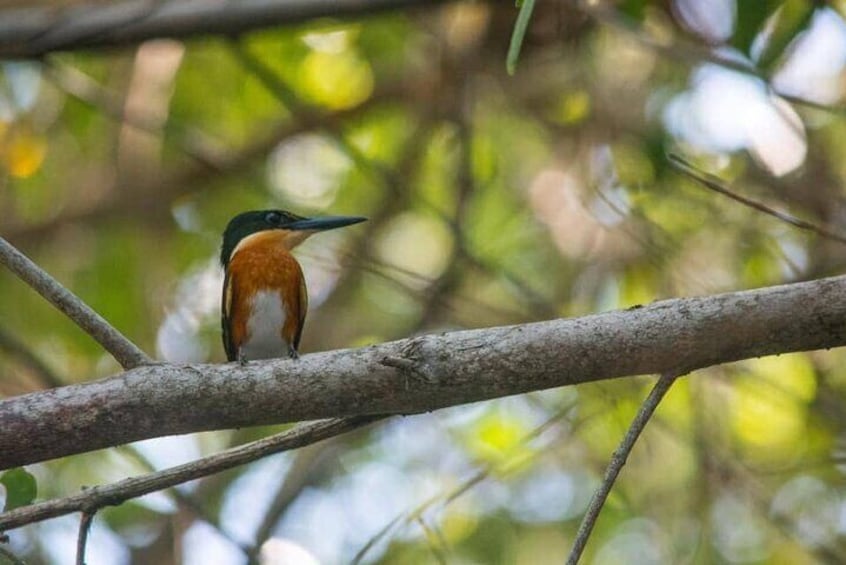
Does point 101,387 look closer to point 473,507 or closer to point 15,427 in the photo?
point 15,427

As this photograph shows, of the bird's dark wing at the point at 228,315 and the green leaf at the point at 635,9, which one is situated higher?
the green leaf at the point at 635,9

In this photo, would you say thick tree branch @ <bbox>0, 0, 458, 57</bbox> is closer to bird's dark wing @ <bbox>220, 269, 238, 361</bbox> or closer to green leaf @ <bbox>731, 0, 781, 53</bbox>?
bird's dark wing @ <bbox>220, 269, 238, 361</bbox>

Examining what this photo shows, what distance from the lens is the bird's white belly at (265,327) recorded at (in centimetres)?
462

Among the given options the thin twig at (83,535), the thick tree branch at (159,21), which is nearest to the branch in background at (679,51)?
the thick tree branch at (159,21)

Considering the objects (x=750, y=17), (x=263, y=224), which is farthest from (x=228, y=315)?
(x=750, y=17)

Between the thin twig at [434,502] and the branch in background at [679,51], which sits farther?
the branch in background at [679,51]

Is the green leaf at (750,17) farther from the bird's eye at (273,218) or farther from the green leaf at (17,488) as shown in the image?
the green leaf at (17,488)

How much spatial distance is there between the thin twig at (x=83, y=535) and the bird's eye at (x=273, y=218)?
2.57 metres

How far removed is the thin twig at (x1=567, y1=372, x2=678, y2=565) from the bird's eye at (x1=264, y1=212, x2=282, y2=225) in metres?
2.78

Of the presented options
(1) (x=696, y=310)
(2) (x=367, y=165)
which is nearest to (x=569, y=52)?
(2) (x=367, y=165)

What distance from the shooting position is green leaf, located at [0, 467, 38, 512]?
282 centimetres

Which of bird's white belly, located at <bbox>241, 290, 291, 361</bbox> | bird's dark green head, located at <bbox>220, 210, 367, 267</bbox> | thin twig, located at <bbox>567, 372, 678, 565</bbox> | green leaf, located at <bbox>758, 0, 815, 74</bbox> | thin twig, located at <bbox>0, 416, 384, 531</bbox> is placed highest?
bird's dark green head, located at <bbox>220, 210, 367, 267</bbox>

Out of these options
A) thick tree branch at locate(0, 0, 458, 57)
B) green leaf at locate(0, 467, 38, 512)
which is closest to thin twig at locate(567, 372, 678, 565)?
green leaf at locate(0, 467, 38, 512)

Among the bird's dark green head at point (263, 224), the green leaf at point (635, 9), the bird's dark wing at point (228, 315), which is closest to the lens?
the green leaf at point (635, 9)
